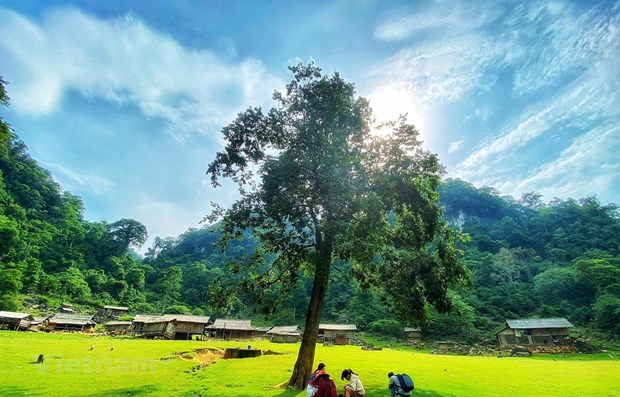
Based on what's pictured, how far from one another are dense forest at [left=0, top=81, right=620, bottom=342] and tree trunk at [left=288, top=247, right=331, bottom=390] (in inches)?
1064

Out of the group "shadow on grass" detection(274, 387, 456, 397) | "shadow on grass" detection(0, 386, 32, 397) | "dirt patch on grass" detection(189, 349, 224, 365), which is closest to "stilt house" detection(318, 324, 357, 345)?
"dirt patch on grass" detection(189, 349, 224, 365)

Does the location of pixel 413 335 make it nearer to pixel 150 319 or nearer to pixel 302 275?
pixel 302 275

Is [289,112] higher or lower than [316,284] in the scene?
higher

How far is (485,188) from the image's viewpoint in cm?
15062

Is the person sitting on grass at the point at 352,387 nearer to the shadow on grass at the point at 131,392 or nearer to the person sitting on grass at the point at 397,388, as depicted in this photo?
the person sitting on grass at the point at 397,388

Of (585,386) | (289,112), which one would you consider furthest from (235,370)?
(585,386)

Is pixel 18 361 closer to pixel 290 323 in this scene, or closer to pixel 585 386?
Answer: pixel 585 386

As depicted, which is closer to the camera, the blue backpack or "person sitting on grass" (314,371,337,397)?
"person sitting on grass" (314,371,337,397)

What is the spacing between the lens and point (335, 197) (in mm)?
16266

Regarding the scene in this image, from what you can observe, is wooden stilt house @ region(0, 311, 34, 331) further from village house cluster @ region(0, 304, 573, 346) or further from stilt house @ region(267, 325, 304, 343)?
stilt house @ region(267, 325, 304, 343)

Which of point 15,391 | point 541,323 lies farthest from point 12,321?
point 541,323

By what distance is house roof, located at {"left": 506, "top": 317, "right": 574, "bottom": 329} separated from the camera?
5462cm

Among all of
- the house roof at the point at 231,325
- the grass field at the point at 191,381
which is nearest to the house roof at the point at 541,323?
the grass field at the point at 191,381

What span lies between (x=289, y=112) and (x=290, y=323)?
73405 mm
